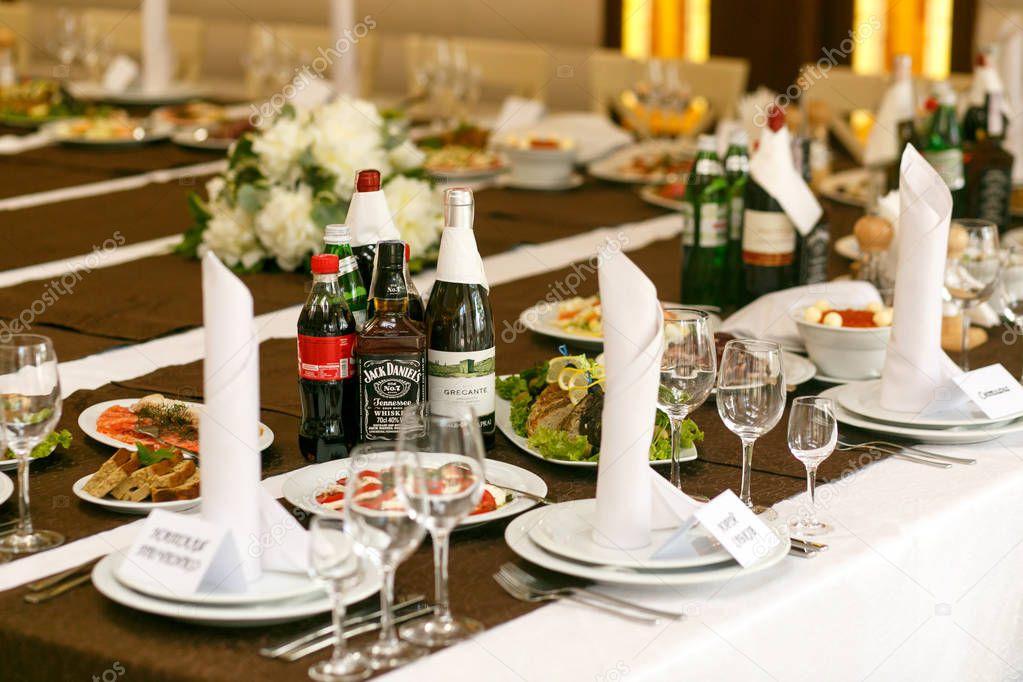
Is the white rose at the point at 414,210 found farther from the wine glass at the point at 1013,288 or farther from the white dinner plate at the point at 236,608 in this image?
the white dinner plate at the point at 236,608

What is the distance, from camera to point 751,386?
4.81 feet

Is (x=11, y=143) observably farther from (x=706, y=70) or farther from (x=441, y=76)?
(x=706, y=70)

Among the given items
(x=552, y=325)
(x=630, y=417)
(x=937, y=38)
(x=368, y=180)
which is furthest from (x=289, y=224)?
(x=937, y=38)

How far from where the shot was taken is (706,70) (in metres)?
4.39

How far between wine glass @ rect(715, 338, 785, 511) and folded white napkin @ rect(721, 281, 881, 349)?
0.58m

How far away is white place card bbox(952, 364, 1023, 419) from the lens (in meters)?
1.73

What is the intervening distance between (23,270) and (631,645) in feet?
5.64

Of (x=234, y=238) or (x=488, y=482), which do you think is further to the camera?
(x=234, y=238)

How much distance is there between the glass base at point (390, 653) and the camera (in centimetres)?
113

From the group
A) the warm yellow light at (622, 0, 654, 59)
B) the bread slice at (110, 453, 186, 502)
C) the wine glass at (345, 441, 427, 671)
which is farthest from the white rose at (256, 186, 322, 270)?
the warm yellow light at (622, 0, 654, 59)

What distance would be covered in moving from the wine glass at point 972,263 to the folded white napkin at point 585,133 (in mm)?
1626

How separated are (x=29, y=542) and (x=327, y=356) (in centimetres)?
37

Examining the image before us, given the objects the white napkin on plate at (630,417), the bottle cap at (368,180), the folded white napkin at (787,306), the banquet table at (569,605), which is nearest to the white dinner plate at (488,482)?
the banquet table at (569,605)

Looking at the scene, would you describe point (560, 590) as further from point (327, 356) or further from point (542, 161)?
point (542, 161)
